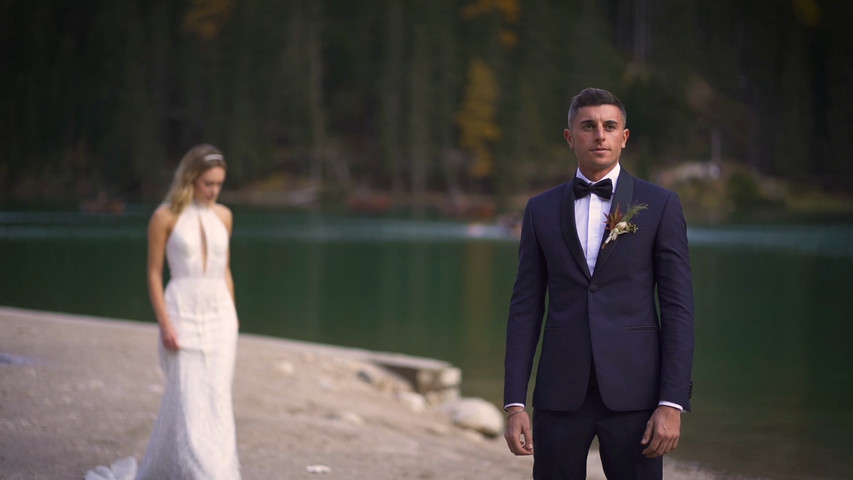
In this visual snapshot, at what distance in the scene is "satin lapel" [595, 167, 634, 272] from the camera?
3043mm

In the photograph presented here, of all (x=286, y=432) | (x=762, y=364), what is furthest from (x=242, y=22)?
(x=286, y=432)

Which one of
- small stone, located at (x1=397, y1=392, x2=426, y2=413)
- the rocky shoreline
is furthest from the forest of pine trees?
small stone, located at (x1=397, y1=392, x2=426, y2=413)

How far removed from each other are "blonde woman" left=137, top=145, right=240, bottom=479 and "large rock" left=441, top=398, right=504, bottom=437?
384cm

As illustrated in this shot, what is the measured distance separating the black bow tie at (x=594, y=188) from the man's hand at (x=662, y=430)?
2.10 ft

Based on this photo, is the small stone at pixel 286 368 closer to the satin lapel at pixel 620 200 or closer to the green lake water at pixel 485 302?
the green lake water at pixel 485 302

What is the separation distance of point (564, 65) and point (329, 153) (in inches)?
622

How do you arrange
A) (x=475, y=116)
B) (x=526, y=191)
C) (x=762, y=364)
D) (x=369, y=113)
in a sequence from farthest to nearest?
(x=369, y=113), (x=475, y=116), (x=526, y=191), (x=762, y=364)

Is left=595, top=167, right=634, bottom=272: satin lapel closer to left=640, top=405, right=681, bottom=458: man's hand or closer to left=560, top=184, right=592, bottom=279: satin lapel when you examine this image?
left=560, top=184, right=592, bottom=279: satin lapel

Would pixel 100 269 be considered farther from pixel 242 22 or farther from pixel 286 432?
pixel 242 22

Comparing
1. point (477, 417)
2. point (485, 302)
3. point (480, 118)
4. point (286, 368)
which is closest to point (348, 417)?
point (477, 417)

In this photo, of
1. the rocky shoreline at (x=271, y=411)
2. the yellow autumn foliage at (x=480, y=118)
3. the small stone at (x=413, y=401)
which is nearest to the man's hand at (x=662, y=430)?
the rocky shoreline at (x=271, y=411)

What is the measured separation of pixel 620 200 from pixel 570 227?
0.16 metres

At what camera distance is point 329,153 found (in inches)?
2488

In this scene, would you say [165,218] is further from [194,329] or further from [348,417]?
[348,417]
